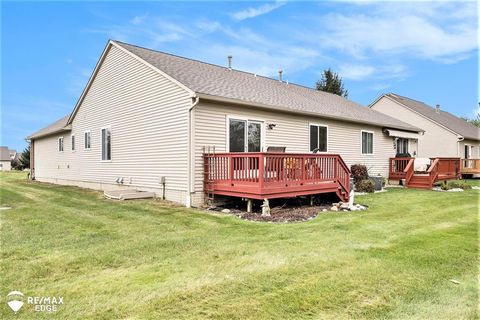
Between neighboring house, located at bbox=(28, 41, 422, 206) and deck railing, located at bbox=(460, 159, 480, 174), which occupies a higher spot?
neighboring house, located at bbox=(28, 41, 422, 206)

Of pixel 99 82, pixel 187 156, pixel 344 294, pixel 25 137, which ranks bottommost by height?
pixel 344 294

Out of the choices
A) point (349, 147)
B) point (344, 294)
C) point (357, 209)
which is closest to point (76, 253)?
point (344, 294)

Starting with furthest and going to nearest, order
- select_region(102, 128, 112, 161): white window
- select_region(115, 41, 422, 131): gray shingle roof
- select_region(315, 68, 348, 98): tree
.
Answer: select_region(315, 68, 348, 98): tree, select_region(102, 128, 112, 161): white window, select_region(115, 41, 422, 131): gray shingle roof

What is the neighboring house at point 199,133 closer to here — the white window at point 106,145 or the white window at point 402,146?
the white window at point 106,145

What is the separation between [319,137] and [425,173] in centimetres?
536

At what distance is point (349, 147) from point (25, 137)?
22243mm

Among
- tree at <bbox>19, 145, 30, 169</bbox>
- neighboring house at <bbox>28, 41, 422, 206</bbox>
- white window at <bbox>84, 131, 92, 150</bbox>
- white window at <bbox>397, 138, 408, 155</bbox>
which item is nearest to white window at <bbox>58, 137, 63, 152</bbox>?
neighboring house at <bbox>28, 41, 422, 206</bbox>

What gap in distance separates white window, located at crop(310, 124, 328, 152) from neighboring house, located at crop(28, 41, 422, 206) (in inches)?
1.6

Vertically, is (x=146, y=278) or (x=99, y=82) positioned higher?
(x=99, y=82)

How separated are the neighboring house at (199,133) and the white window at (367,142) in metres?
0.03

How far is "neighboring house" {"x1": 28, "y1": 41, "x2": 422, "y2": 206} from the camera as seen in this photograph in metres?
8.83

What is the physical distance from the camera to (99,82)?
46.9 feet

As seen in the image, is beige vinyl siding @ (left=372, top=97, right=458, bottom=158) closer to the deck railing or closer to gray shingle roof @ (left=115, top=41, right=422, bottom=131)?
the deck railing

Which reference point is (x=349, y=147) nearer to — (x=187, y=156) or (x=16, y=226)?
(x=187, y=156)
